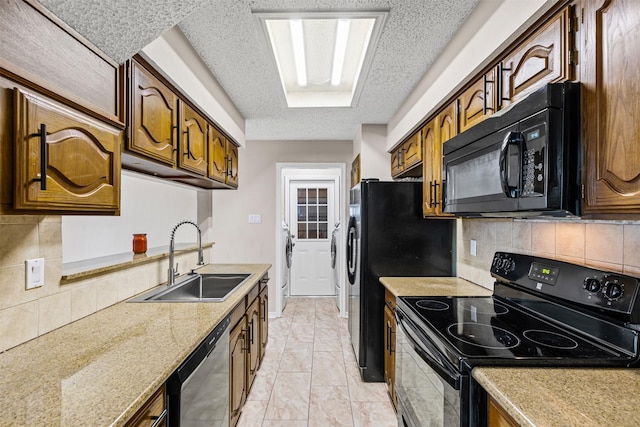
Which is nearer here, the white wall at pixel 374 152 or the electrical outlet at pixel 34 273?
the electrical outlet at pixel 34 273

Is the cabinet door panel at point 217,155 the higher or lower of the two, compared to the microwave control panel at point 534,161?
higher

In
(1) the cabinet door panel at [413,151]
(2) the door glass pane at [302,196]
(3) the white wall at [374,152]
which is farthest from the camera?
(2) the door glass pane at [302,196]

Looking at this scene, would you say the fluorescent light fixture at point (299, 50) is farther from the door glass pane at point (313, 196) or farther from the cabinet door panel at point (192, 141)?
the door glass pane at point (313, 196)

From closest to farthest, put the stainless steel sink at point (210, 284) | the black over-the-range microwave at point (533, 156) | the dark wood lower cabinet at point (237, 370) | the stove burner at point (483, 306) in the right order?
the black over-the-range microwave at point (533, 156), the stove burner at point (483, 306), the dark wood lower cabinet at point (237, 370), the stainless steel sink at point (210, 284)

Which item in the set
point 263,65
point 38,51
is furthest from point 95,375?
point 263,65

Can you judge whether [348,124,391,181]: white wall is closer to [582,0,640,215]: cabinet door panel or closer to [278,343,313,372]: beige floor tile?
[278,343,313,372]: beige floor tile

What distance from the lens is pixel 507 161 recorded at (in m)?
1.22

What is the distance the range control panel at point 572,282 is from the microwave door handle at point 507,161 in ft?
1.40

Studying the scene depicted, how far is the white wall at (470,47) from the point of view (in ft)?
4.33

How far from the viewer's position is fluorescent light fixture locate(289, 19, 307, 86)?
2012 millimetres

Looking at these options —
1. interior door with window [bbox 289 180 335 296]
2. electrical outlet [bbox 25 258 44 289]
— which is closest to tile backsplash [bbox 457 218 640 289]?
electrical outlet [bbox 25 258 44 289]

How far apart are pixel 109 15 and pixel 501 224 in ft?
7.12

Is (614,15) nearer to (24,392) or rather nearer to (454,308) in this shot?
(454,308)

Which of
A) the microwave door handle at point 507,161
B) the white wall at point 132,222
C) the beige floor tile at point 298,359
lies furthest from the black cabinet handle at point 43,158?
the beige floor tile at point 298,359
